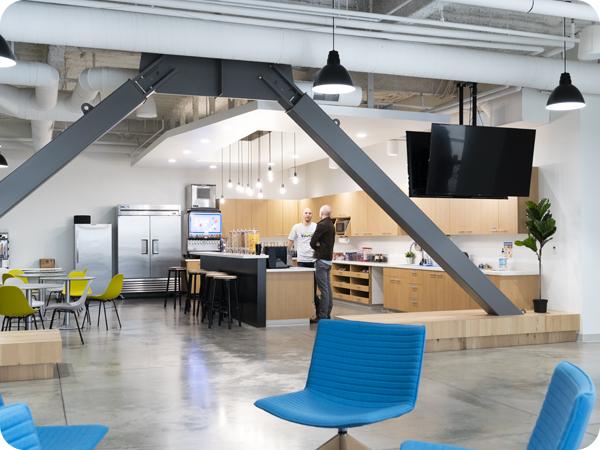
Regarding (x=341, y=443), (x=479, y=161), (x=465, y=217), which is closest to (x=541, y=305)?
(x=479, y=161)

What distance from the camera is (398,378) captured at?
11.9ft

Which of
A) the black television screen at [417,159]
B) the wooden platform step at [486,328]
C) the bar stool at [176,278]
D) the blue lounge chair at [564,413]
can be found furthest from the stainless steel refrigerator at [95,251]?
the blue lounge chair at [564,413]

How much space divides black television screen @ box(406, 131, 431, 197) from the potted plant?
5.87 feet

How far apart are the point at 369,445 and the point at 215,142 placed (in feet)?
24.7

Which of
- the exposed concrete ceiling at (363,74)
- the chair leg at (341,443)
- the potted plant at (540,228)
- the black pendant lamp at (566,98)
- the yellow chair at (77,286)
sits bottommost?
the chair leg at (341,443)

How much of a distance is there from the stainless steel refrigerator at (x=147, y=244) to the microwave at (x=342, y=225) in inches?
→ 146

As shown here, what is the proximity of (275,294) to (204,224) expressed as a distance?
218 inches

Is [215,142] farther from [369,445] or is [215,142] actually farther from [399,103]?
[369,445]

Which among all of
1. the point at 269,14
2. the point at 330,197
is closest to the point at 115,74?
the point at 269,14

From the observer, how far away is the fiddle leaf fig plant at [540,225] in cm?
871

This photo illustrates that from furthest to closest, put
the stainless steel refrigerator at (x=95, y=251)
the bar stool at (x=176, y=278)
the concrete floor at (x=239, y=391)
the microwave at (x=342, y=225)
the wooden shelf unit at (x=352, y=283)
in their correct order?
the stainless steel refrigerator at (x=95, y=251), the bar stool at (x=176, y=278), the microwave at (x=342, y=225), the wooden shelf unit at (x=352, y=283), the concrete floor at (x=239, y=391)

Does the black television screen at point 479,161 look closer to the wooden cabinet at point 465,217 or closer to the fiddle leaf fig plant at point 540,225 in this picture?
the fiddle leaf fig plant at point 540,225

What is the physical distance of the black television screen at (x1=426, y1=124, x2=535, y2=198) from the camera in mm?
7961

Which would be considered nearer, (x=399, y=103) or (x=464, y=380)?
(x=464, y=380)
